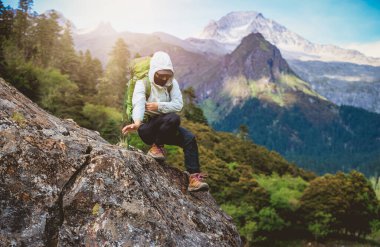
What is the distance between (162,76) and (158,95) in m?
0.44

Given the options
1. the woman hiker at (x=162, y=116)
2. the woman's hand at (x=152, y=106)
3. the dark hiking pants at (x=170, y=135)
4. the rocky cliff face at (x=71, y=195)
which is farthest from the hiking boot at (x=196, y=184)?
the woman's hand at (x=152, y=106)

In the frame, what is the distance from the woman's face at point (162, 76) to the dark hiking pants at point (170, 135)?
677 mm

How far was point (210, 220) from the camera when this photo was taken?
7.78 m

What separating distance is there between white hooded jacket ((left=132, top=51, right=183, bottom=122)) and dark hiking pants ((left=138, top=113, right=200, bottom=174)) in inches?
7.3

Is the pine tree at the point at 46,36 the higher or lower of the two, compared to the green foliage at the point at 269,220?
higher

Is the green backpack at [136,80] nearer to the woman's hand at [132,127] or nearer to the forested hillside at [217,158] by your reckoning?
the woman's hand at [132,127]

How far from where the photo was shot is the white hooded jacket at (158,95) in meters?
7.41

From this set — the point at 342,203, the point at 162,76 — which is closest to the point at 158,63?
the point at 162,76

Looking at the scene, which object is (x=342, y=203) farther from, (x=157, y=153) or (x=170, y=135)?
(x=157, y=153)

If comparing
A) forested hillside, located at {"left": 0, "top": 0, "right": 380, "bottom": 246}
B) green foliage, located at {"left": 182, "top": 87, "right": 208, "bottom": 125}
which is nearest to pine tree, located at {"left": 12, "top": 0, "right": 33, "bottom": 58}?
forested hillside, located at {"left": 0, "top": 0, "right": 380, "bottom": 246}

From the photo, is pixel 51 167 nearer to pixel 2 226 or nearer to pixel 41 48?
pixel 2 226

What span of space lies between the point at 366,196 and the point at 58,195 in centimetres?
6730

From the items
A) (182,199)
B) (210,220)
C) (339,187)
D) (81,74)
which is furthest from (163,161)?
(81,74)

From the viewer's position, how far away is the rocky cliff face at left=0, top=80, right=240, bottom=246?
5.87 meters
